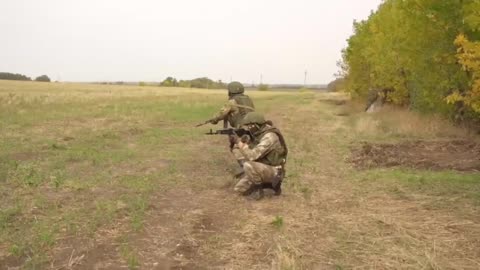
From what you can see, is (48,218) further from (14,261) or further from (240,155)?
(240,155)

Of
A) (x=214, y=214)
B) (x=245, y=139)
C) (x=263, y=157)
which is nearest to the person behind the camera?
(x=214, y=214)

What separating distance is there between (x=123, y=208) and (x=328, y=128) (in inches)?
574

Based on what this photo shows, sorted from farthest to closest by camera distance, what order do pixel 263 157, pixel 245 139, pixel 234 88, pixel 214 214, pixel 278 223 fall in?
pixel 234 88
pixel 245 139
pixel 263 157
pixel 214 214
pixel 278 223

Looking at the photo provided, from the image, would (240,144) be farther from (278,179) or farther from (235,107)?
(235,107)

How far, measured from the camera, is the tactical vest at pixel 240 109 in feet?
36.1

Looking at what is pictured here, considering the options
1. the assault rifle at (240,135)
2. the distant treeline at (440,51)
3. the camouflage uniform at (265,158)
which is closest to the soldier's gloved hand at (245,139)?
the assault rifle at (240,135)

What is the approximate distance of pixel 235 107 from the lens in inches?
434

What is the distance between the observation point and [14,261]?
532cm

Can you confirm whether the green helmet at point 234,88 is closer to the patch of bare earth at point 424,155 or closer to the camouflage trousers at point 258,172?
the patch of bare earth at point 424,155

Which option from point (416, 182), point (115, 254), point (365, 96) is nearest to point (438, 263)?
point (115, 254)

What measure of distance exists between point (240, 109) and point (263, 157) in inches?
123

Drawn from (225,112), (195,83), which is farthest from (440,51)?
(195,83)

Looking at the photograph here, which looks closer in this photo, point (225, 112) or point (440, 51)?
point (225, 112)

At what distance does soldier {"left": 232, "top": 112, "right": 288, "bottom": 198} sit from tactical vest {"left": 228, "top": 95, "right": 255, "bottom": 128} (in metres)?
2.61
